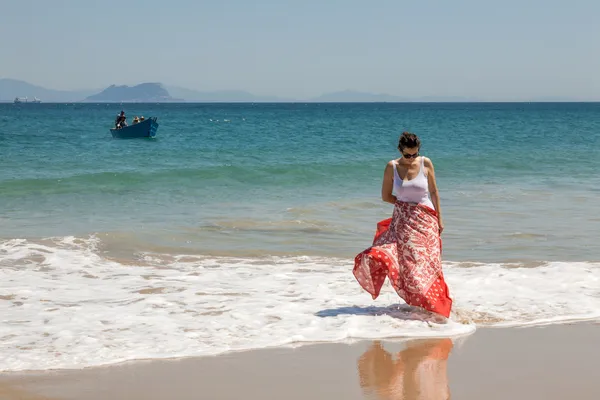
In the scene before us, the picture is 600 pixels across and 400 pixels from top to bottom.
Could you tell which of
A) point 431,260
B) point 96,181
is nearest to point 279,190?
point 96,181

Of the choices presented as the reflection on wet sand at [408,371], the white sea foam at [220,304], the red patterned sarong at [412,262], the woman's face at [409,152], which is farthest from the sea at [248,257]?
the woman's face at [409,152]

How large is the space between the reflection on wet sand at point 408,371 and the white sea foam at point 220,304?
1.20 feet

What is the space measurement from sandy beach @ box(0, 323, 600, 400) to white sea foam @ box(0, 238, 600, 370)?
0.29 meters

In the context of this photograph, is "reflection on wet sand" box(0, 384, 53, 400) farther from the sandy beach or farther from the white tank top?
the white tank top

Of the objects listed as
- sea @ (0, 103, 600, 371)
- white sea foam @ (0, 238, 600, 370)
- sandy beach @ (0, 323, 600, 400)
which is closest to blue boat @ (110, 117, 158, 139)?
sea @ (0, 103, 600, 371)

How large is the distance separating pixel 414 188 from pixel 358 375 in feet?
6.08

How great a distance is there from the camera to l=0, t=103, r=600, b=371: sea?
6.52 metres

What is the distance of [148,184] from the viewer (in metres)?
19.2

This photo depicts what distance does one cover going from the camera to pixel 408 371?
Answer: 18.0 feet

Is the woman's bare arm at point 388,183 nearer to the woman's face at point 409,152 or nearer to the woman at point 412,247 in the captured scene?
the woman at point 412,247

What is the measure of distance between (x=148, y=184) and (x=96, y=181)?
138cm

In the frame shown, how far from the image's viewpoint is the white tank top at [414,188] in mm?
6609

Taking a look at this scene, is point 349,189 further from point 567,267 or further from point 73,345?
point 73,345

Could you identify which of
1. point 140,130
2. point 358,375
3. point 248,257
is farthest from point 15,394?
point 140,130
